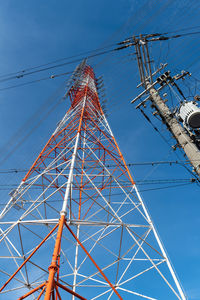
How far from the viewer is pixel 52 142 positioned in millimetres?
10047

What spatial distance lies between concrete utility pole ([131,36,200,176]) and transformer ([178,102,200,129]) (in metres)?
0.36

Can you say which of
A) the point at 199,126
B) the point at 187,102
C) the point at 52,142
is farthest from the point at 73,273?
the point at 187,102

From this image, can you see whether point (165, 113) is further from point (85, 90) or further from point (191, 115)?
point (85, 90)

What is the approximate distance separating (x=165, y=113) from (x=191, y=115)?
4.25 ft

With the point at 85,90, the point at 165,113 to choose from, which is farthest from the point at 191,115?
the point at 85,90

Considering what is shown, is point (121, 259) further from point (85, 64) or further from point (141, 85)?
point (85, 64)

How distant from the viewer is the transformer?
841cm

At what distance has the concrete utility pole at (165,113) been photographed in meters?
7.67

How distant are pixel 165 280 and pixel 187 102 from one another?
24.2 ft

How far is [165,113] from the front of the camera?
9414 millimetres

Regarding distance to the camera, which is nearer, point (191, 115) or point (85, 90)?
point (191, 115)

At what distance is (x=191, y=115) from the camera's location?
8.45 meters

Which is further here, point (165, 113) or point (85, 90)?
point (85, 90)

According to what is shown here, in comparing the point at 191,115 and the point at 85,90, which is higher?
the point at 85,90
